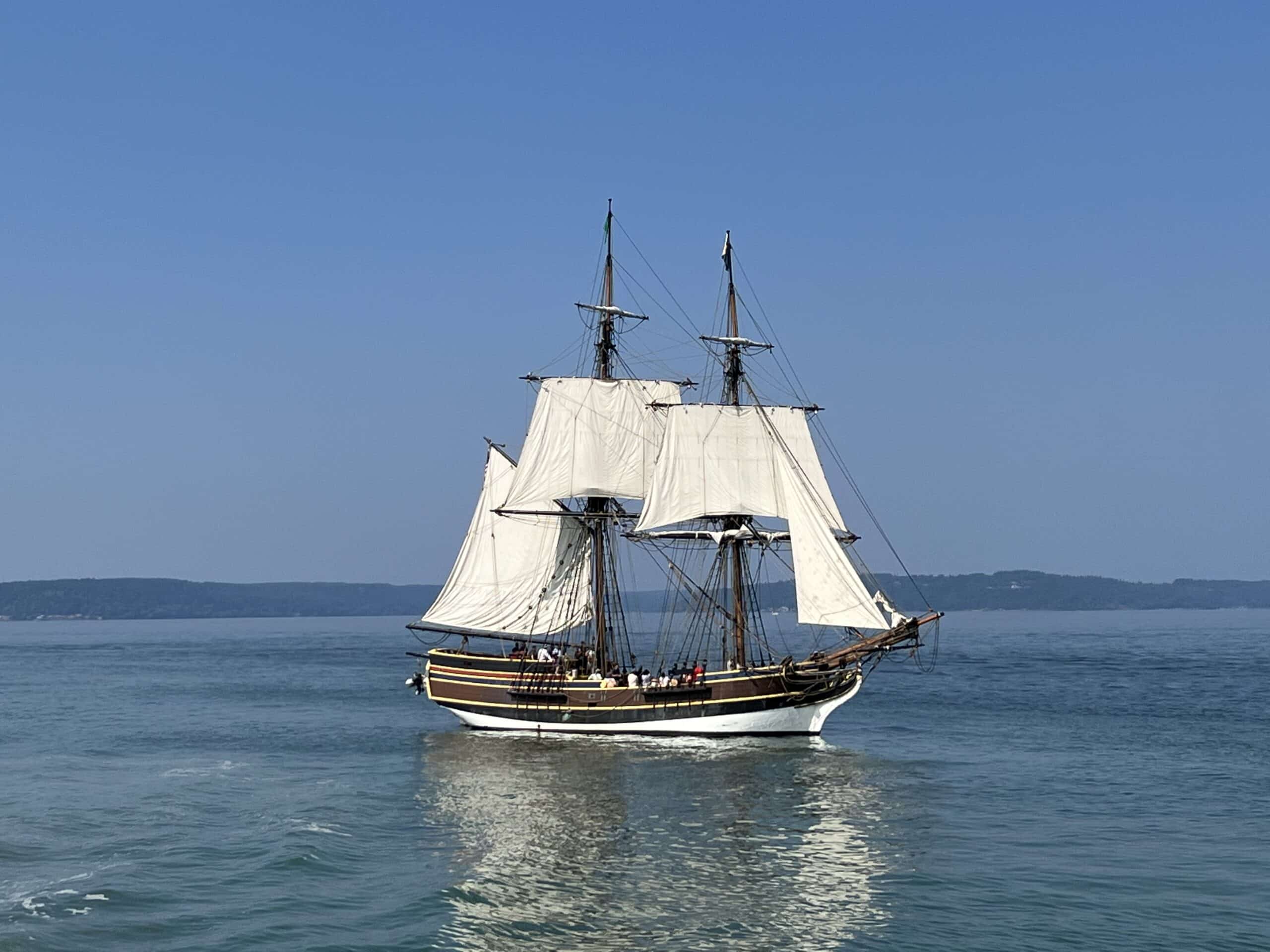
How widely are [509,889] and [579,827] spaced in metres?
8.40

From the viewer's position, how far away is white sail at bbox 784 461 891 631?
64188 millimetres

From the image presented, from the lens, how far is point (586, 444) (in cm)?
7650

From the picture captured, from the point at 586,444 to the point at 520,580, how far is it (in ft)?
29.7

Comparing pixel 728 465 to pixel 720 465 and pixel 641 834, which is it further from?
pixel 641 834

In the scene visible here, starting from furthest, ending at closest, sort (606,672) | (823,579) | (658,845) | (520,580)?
(520,580) < (606,672) < (823,579) < (658,845)

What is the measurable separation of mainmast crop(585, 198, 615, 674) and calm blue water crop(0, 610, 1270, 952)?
29.5 ft

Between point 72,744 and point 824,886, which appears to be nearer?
point 824,886

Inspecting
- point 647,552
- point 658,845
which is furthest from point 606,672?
point 658,845

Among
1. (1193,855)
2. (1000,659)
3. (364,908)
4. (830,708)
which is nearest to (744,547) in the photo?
(830,708)

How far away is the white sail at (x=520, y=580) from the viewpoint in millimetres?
76938

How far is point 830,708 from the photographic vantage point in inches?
2564

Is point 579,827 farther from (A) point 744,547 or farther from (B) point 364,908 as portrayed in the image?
(A) point 744,547

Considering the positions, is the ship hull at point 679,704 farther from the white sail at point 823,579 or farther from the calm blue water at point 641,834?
the white sail at point 823,579

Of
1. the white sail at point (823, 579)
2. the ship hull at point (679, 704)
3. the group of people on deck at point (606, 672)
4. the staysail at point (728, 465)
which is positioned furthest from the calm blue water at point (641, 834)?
the staysail at point (728, 465)
